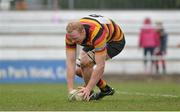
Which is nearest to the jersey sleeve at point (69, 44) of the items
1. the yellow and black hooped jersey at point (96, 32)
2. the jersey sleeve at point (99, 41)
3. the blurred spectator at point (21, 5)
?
the yellow and black hooped jersey at point (96, 32)

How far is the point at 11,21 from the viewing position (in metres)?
32.8

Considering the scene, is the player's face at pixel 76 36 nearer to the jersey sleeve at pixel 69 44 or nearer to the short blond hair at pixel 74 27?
the short blond hair at pixel 74 27

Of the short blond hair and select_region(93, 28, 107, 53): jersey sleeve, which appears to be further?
select_region(93, 28, 107, 53): jersey sleeve

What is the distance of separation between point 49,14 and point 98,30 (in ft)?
67.6

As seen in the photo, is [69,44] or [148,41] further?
[148,41]

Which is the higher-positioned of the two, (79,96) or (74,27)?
(74,27)

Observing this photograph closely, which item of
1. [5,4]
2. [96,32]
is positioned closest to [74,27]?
[96,32]

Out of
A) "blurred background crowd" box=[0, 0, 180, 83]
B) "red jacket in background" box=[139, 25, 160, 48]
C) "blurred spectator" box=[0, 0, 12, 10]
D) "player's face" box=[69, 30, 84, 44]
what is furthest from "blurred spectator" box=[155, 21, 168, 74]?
"player's face" box=[69, 30, 84, 44]

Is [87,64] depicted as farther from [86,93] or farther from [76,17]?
[76,17]

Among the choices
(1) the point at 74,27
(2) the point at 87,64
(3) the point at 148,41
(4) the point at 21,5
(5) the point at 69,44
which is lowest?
(3) the point at 148,41

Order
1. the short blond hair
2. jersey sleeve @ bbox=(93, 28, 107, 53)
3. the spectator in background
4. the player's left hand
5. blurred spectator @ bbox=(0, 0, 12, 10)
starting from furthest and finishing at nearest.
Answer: blurred spectator @ bbox=(0, 0, 12, 10) < the spectator in background < the player's left hand < jersey sleeve @ bbox=(93, 28, 107, 53) < the short blond hair

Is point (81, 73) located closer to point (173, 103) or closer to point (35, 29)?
point (173, 103)

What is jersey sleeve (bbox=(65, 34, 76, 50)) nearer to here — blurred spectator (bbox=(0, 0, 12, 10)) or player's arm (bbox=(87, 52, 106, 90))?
player's arm (bbox=(87, 52, 106, 90))

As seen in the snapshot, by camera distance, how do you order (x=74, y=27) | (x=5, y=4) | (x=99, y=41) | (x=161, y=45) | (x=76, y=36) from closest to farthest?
(x=74, y=27) < (x=76, y=36) < (x=99, y=41) < (x=161, y=45) < (x=5, y=4)
